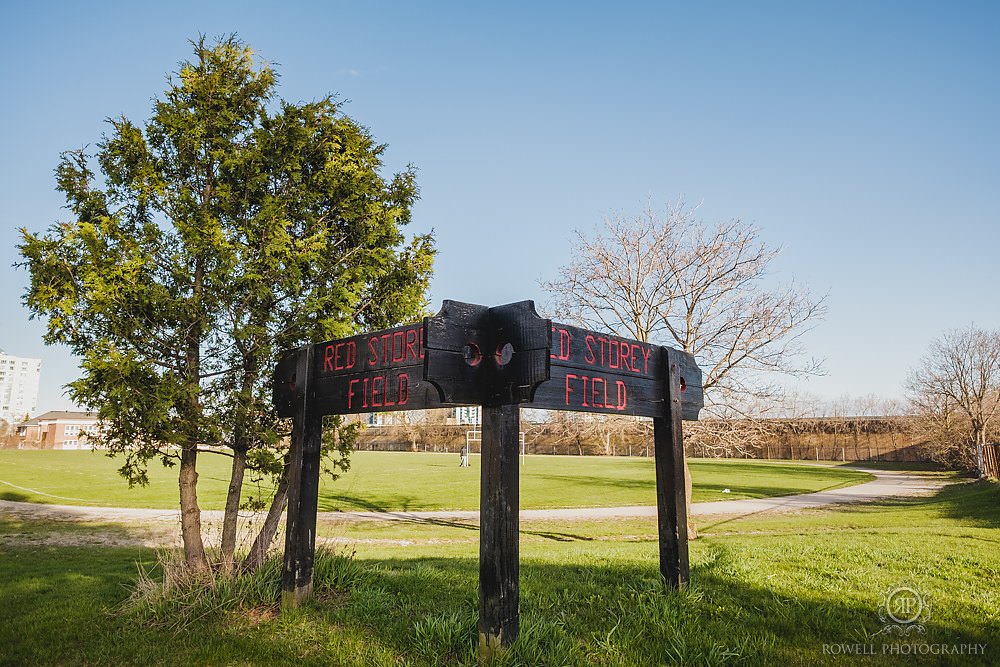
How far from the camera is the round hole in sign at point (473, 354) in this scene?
4.57m

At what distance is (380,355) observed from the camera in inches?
215

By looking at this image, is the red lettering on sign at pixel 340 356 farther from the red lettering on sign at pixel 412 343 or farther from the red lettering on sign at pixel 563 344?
the red lettering on sign at pixel 563 344

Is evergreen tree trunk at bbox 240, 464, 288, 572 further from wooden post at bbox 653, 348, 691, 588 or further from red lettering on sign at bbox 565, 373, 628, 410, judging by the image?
wooden post at bbox 653, 348, 691, 588

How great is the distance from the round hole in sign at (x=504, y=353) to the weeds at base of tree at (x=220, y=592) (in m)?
3.09

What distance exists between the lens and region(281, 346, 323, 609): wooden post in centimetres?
557

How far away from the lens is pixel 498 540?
4.17 m

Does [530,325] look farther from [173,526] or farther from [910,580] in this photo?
[173,526]

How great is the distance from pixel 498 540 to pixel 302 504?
7.94 ft

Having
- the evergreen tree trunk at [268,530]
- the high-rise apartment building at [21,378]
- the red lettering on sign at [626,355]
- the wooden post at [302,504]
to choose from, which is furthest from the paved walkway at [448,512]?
the high-rise apartment building at [21,378]

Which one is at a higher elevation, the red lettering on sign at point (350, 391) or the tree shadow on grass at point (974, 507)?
the red lettering on sign at point (350, 391)

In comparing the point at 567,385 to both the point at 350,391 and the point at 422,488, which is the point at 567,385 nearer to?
the point at 350,391

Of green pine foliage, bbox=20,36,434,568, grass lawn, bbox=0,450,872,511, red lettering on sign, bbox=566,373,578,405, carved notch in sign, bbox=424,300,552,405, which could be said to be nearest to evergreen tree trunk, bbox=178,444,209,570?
green pine foliage, bbox=20,36,434,568

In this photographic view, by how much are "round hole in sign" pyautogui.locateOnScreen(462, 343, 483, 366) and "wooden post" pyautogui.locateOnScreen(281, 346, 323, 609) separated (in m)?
2.25

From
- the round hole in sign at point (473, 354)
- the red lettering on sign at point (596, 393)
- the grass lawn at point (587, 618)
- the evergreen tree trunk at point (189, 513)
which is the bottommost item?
the grass lawn at point (587, 618)
